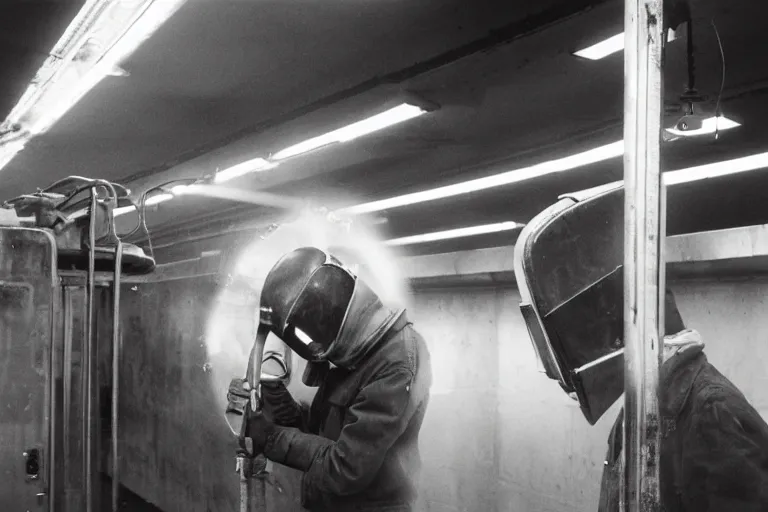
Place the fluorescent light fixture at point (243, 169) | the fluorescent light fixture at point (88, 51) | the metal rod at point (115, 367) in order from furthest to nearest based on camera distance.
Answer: the fluorescent light fixture at point (243, 169) → the fluorescent light fixture at point (88, 51) → the metal rod at point (115, 367)

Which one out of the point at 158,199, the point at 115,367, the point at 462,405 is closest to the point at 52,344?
the point at 115,367

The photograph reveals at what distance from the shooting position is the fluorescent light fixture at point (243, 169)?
23.3ft

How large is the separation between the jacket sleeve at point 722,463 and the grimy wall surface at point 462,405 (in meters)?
4.82

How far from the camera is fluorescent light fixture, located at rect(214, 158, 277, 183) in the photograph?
7.10m

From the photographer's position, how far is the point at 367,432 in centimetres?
323

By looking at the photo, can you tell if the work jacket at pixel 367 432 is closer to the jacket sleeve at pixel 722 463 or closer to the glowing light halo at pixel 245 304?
the jacket sleeve at pixel 722 463

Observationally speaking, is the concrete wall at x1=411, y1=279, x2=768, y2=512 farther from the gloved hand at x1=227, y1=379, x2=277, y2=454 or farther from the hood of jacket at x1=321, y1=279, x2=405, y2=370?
the gloved hand at x1=227, y1=379, x2=277, y2=454

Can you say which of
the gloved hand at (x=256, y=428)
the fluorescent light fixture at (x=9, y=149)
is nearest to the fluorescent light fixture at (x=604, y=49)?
the gloved hand at (x=256, y=428)

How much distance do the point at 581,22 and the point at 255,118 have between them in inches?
124

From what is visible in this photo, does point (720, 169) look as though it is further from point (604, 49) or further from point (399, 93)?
point (399, 93)

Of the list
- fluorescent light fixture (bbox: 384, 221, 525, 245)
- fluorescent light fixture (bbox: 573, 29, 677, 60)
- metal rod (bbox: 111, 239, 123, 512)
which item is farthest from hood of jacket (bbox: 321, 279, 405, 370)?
fluorescent light fixture (bbox: 384, 221, 525, 245)

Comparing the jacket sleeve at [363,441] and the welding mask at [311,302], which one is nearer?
the jacket sleeve at [363,441]

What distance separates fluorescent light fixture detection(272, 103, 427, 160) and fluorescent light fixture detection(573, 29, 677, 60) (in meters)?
1.43

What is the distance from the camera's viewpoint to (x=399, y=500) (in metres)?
3.55
